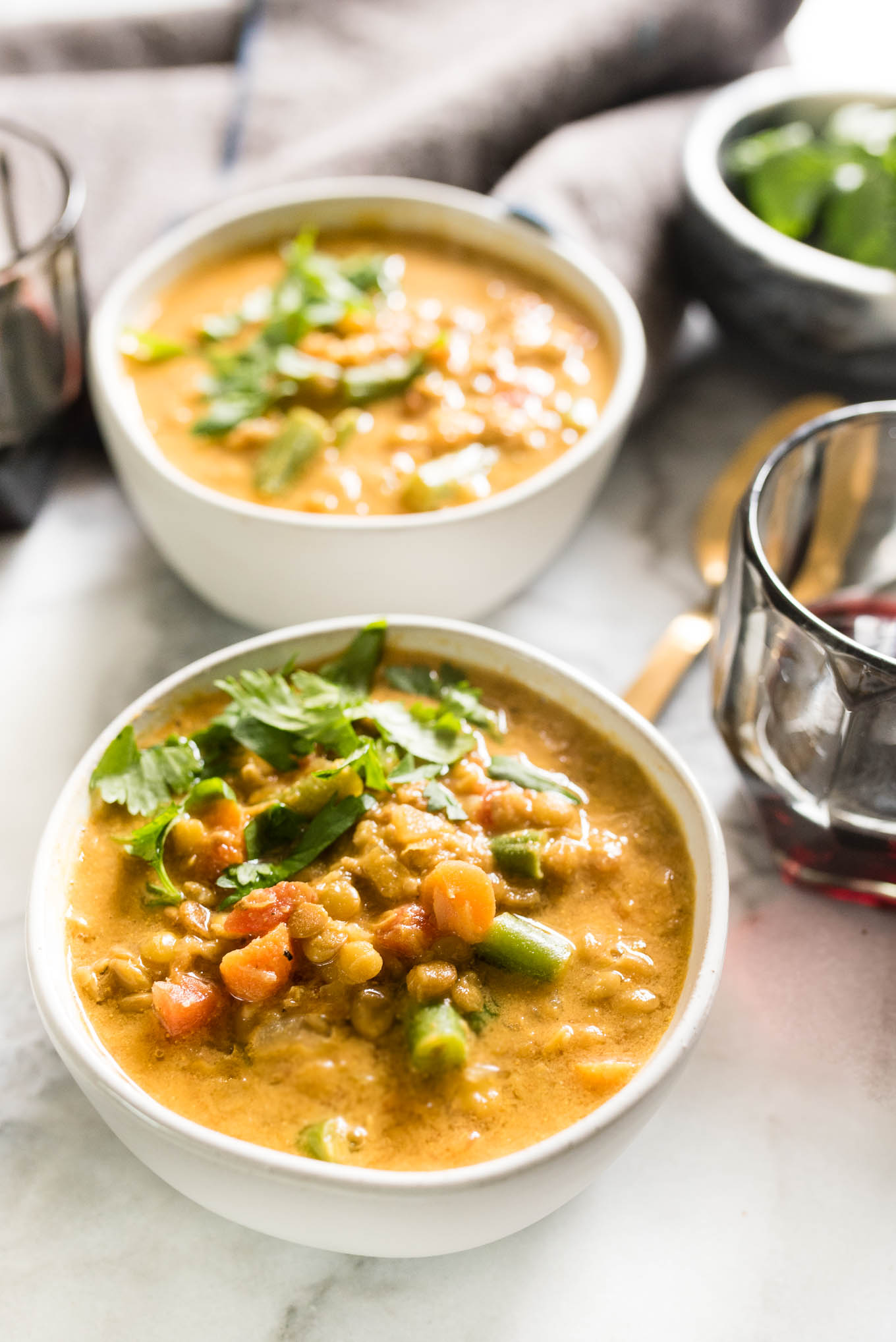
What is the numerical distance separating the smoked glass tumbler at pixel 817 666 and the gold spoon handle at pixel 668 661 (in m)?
0.15

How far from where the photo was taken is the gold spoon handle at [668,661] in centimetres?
195

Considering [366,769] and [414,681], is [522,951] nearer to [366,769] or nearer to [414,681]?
[366,769]

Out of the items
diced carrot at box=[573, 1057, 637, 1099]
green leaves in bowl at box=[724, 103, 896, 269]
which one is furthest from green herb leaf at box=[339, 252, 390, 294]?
diced carrot at box=[573, 1057, 637, 1099]

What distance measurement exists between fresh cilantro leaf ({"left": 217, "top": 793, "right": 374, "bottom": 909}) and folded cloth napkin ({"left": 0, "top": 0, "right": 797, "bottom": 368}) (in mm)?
1325

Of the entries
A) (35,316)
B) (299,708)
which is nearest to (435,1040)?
(299,708)

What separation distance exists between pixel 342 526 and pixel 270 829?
0.54 meters

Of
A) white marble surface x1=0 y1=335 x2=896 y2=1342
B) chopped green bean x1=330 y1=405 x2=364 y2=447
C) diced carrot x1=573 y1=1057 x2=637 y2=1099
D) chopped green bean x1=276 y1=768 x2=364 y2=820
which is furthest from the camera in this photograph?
chopped green bean x1=330 y1=405 x2=364 y2=447

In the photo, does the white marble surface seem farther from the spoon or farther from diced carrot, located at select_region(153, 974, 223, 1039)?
diced carrot, located at select_region(153, 974, 223, 1039)

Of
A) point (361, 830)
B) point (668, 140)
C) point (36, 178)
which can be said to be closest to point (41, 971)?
point (361, 830)

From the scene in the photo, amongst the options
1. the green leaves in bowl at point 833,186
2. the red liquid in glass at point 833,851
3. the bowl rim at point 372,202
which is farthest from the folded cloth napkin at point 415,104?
the red liquid in glass at point 833,851

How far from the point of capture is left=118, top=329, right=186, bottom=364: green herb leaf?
2.25m

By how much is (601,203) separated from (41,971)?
5.87 ft

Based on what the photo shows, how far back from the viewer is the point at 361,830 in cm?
146

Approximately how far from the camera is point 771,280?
2301 mm
